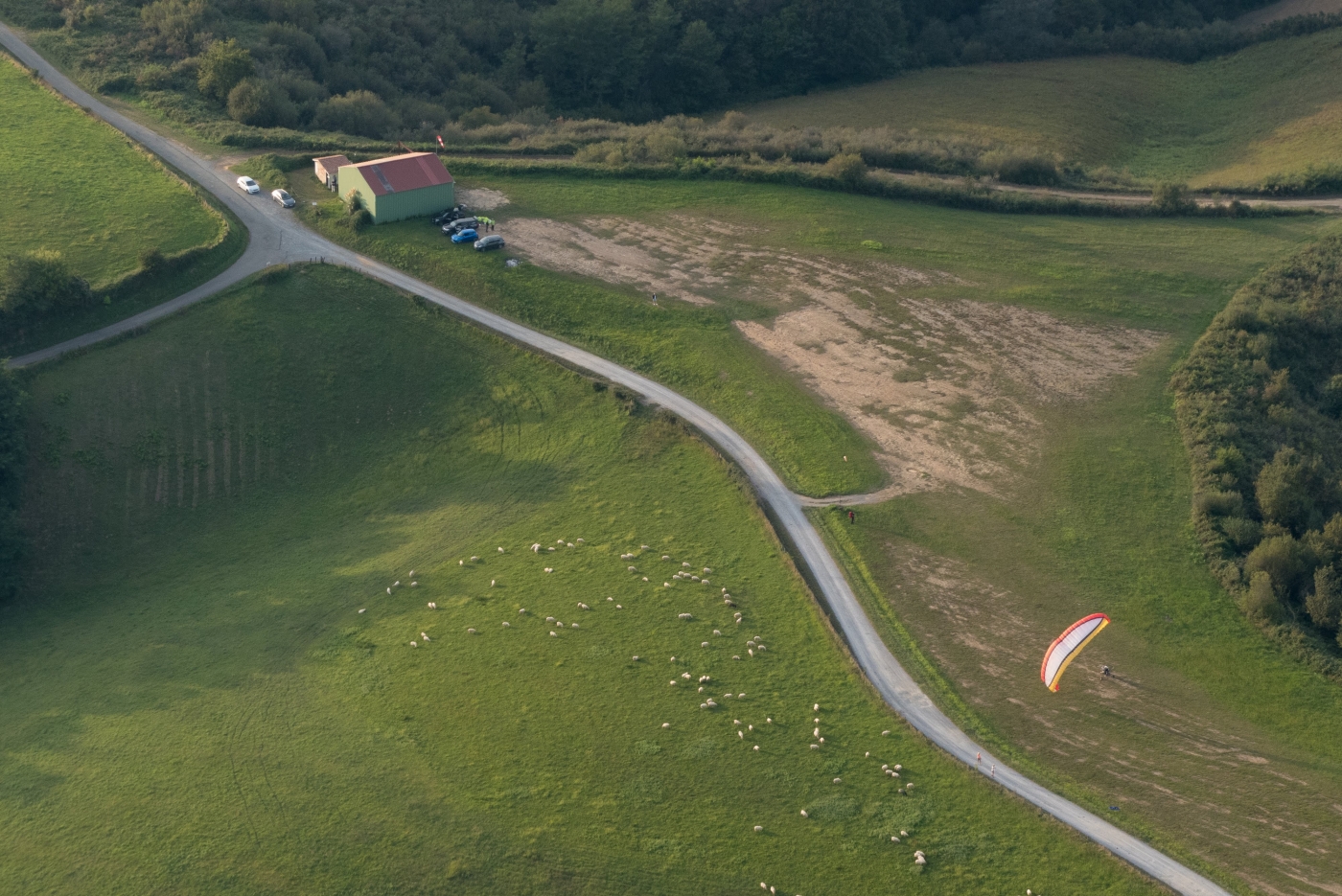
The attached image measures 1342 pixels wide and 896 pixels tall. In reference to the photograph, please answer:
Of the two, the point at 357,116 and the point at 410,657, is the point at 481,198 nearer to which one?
the point at 357,116

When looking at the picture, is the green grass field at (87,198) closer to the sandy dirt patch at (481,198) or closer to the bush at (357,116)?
the bush at (357,116)

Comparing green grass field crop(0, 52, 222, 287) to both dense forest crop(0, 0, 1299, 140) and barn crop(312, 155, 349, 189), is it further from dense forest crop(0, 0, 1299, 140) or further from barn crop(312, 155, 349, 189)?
barn crop(312, 155, 349, 189)

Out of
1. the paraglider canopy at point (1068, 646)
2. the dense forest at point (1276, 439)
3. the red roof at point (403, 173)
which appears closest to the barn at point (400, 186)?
the red roof at point (403, 173)

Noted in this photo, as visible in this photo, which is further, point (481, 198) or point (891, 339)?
point (481, 198)

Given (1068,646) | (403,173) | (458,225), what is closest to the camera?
(1068,646)

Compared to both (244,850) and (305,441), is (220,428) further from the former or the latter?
(244,850)

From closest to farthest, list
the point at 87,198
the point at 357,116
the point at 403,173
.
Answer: the point at 87,198 → the point at 403,173 → the point at 357,116

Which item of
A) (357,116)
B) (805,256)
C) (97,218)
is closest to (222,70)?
(357,116)
